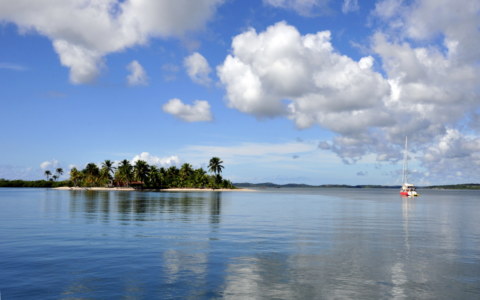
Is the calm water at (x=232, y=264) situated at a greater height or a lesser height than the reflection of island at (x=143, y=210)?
greater

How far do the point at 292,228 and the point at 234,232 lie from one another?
805 cm

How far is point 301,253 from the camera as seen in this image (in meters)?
27.0

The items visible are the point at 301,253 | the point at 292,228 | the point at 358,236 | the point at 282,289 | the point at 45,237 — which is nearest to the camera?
the point at 282,289

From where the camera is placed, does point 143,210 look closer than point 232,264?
No

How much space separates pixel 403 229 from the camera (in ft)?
143

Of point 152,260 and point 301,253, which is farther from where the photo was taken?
point 301,253

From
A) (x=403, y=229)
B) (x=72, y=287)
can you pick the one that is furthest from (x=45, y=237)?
(x=403, y=229)

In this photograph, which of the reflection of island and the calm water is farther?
the reflection of island

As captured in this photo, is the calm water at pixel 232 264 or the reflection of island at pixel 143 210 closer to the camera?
the calm water at pixel 232 264

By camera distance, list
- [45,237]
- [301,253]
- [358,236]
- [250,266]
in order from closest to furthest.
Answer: [250,266] → [301,253] → [45,237] → [358,236]

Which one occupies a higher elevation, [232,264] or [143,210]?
[232,264]

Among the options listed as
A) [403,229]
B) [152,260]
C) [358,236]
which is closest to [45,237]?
[152,260]

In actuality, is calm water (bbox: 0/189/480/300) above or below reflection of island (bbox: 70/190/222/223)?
above

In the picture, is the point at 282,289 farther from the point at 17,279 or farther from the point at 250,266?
the point at 17,279
